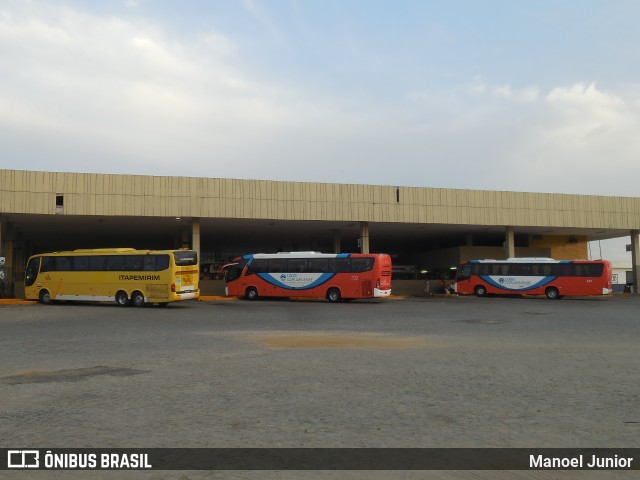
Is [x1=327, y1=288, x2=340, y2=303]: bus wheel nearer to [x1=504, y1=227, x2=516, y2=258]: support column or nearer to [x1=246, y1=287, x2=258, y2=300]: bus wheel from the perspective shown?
[x1=246, y1=287, x2=258, y2=300]: bus wheel

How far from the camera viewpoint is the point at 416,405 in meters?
6.80

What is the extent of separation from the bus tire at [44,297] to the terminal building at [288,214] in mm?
5105

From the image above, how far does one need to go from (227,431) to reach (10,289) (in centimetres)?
3477

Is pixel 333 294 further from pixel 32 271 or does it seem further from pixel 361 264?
pixel 32 271

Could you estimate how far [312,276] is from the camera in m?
32.4

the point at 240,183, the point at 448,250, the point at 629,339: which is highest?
the point at 240,183

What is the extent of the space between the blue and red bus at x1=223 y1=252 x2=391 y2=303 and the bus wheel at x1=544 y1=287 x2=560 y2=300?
37.7 feet

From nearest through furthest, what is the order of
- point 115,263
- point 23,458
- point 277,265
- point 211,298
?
point 23,458, point 115,263, point 277,265, point 211,298

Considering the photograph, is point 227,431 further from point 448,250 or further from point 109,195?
point 448,250

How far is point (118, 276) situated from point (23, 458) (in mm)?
24139

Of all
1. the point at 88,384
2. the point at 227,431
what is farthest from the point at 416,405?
the point at 88,384

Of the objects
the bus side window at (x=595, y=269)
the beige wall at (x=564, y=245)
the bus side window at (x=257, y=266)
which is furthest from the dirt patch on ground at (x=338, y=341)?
the beige wall at (x=564, y=245)

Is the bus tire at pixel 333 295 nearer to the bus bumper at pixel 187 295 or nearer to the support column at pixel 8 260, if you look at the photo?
the bus bumper at pixel 187 295

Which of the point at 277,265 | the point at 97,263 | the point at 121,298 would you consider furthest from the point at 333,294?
the point at 97,263
